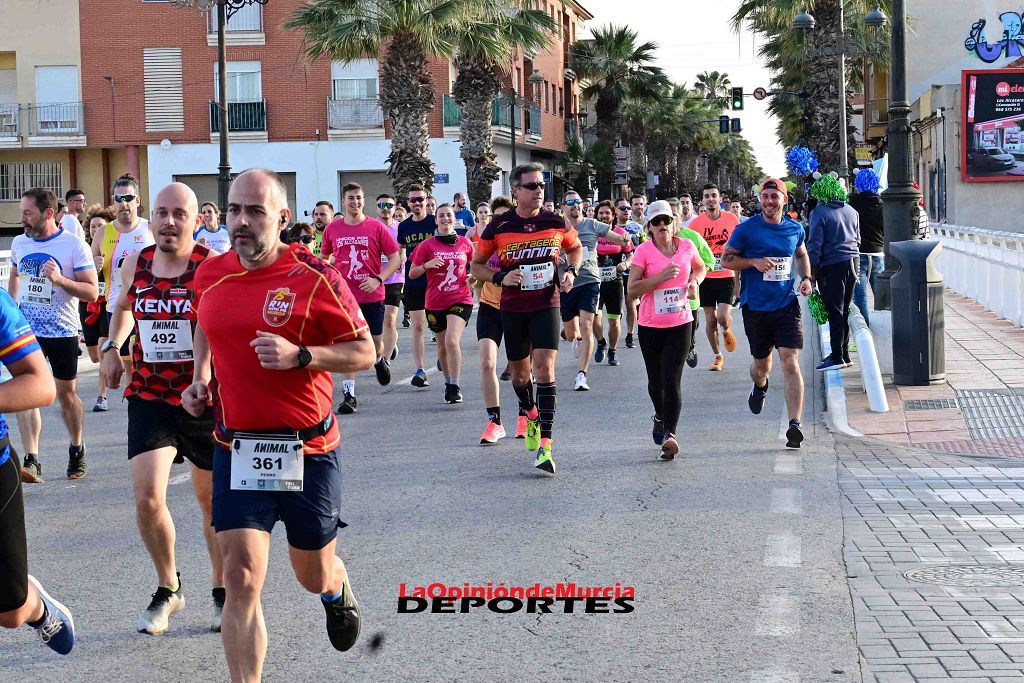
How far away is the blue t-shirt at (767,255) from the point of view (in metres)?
10.6

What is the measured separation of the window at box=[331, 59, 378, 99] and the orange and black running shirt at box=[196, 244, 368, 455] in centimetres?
4448

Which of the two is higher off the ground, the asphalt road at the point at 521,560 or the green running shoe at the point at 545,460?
the green running shoe at the point at 545,460

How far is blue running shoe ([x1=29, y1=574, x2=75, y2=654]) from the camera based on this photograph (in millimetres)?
4953

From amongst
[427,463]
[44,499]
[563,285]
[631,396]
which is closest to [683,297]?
[563,285]

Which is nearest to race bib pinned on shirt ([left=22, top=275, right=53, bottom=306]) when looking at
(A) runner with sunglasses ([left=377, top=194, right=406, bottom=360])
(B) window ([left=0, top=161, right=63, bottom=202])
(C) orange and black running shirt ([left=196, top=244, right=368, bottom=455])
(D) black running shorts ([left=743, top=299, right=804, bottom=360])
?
(D) black running shorts ([left=743, top=299, right=804, bottom=360])

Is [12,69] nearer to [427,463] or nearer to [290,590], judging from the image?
[427,463]

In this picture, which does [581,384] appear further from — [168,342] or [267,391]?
[267,391]

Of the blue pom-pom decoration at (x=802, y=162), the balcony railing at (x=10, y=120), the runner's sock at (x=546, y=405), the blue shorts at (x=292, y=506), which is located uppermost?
the balcony railing at (x=10, y=120)

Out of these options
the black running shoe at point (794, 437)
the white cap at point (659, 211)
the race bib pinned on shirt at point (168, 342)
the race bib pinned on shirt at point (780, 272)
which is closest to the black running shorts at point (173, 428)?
the race bib pinned on shirt at point (168, 342)

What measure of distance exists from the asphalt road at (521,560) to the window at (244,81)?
38.0m

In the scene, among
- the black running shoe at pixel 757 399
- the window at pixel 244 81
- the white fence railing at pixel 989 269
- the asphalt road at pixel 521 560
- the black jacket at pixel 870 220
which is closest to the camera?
the asphalt road at pixel 521 560

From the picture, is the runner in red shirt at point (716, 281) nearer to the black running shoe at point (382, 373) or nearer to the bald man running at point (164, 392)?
the black running shoe at point (382, 373)

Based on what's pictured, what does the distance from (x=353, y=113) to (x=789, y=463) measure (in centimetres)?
4018

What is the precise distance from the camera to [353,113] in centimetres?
4828
